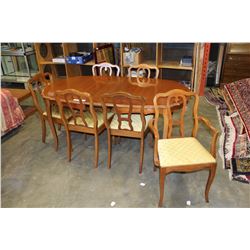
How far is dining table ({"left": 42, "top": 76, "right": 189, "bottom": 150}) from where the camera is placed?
2360mm

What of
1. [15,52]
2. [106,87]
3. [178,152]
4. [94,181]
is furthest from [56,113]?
[15,52]

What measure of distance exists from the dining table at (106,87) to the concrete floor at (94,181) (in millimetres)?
333

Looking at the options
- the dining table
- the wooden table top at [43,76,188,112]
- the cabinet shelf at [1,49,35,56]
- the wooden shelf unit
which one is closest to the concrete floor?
the dining table

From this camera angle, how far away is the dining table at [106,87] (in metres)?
2.36

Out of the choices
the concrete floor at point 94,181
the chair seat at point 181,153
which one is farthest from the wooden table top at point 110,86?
the concrete floor at point 94,181

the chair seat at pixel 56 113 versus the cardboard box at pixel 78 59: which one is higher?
the cardboard box at pixel 78 59

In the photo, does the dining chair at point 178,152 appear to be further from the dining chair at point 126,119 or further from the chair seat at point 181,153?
the dining chair at point 126,119

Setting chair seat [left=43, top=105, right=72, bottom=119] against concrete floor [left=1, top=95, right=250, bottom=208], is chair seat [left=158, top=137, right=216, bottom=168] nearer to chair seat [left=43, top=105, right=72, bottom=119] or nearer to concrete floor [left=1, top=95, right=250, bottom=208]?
concrete floor [left=1, top=95, right=250, bottom=208]

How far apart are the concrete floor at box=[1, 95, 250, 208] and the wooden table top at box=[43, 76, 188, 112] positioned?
64cm

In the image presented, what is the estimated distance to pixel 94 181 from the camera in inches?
86.2

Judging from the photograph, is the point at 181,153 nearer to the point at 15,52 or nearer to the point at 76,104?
the point at 76,104

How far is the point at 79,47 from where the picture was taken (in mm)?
4281
